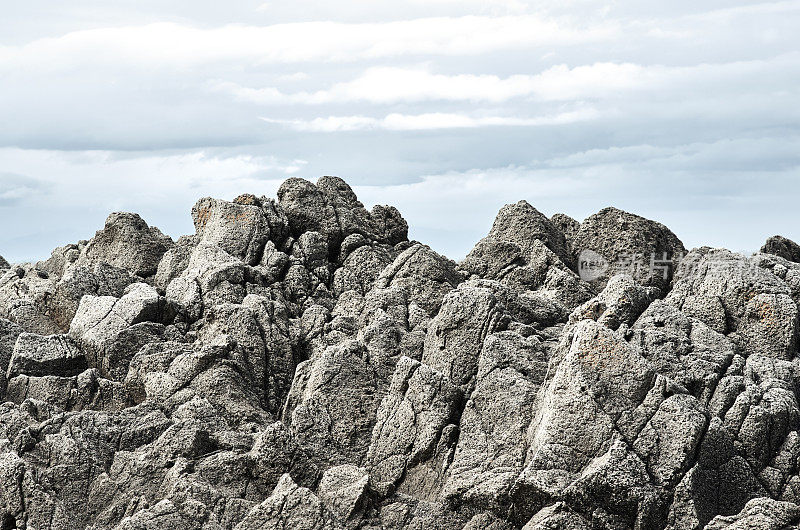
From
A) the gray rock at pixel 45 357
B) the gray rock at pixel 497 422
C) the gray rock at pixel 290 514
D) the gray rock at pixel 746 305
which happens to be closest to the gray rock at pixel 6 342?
the gray rock at pixel 45 357

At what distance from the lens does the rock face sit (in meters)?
33.4

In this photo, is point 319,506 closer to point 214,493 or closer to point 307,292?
point 214,493

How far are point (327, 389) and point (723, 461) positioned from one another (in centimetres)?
1479

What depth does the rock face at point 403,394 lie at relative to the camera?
110 ft

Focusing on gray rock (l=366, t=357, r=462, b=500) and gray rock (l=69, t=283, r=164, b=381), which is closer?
gray rock (l=366, t=357, r=462, b=500)

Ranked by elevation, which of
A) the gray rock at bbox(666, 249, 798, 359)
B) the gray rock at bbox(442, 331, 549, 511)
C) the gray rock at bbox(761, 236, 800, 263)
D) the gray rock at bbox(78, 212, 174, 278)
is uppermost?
the gray rock at bbox(761, 236, 800, 263)

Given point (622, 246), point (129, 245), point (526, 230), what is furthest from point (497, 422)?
point (129, 245)

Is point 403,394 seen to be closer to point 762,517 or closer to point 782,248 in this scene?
point 762,517

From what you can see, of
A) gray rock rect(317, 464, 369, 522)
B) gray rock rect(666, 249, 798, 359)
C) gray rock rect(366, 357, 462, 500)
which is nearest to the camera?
gray rock rect(317, 464, 369, 522)

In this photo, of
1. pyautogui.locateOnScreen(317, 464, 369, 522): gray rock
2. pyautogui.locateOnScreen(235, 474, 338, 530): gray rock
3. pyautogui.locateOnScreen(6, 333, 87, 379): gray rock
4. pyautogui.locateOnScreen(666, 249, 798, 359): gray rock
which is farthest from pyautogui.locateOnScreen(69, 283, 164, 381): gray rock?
pyautogui.locateOnScreen(666, 249, 798, 359): gray rock

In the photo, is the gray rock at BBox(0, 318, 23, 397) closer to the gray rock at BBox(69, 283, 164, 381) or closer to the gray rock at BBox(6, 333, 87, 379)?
the gray rock at BBox(6, 333, 87, 379)

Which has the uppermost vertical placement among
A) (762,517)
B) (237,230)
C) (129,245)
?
(237,230)

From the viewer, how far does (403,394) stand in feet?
124

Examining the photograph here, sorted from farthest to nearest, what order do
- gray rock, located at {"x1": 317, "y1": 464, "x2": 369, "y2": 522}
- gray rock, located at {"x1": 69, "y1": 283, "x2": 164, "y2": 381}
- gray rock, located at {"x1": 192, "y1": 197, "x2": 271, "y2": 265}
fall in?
gray rock, located at {"x1": 192, "y1": 197, "x2": 271, "y2": 265} < gray rock, located at {"x1": 69, "y1": 283, "x2": 164, "y2": 381} < gray rock, located at {"x1": 317, "y1": 464, "x2": 369, "y2": 522}
